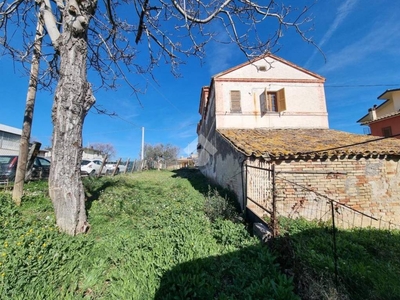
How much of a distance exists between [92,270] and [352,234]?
5.97 m

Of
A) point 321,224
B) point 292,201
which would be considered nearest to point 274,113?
point 292,201

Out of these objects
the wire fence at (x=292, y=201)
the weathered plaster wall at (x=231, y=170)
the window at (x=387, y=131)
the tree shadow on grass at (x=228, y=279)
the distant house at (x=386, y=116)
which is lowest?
the tree shadow on grass at (x=228, y=279)

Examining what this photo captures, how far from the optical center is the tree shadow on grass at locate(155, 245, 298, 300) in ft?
7.68

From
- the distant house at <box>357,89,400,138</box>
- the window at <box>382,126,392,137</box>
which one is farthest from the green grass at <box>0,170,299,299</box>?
the window at <box>382,126,392,137</box>

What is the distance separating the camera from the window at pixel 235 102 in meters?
10.9

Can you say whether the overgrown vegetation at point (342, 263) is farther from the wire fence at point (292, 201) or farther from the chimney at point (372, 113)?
the chimney at point (372, 113)

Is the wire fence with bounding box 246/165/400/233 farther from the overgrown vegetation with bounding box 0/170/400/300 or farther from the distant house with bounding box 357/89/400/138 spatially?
the distant house with bounding box 357/89/400/138

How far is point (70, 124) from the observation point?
3.96 metres

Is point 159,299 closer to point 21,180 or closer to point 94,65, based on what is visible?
point 21,180

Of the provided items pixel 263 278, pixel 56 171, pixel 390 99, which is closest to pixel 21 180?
pixel 56 171

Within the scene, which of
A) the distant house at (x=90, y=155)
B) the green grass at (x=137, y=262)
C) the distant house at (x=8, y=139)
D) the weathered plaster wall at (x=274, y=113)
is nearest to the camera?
the green grass at (x=137, y=262)

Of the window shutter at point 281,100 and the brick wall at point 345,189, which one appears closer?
the brick wall at point 345,189

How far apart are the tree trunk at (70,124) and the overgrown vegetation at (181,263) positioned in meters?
0.42

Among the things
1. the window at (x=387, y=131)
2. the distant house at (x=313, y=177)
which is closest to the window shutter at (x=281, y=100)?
the distant house at (x=313, y=177)
